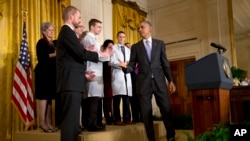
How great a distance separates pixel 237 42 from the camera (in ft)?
19.6

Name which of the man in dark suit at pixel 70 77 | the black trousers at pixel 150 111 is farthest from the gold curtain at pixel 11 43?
the black trousers at pixel 150 111

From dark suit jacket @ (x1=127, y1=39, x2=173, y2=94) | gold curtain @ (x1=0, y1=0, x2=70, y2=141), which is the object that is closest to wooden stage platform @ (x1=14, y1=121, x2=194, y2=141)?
dark suit jacket @ (x1=127, y1=39, x2=173, y2=94)

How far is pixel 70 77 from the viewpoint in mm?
2242

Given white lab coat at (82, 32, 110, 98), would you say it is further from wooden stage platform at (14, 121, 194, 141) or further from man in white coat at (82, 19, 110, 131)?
wooden stage platform at (14, 121, 194, 141)

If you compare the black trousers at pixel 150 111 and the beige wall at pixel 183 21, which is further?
the beige wall at pixel 183 21

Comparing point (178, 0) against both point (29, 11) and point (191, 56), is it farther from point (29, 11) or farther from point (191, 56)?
point (29, 11)

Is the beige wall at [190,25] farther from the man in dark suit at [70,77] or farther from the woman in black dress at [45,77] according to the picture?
the man in dark suit at [70,77]

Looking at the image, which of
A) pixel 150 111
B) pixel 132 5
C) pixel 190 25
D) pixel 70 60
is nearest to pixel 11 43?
pixel 70 60

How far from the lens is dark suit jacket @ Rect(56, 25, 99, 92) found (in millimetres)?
2238

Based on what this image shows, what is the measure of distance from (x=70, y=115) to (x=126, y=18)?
456 centimetres

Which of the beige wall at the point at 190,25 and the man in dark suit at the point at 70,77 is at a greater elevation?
the beige wall at the point at 190,25

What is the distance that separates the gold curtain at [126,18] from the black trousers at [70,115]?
3929mm

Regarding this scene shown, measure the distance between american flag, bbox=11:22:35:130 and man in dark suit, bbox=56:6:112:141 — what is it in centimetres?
156

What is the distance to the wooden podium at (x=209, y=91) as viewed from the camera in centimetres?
197
